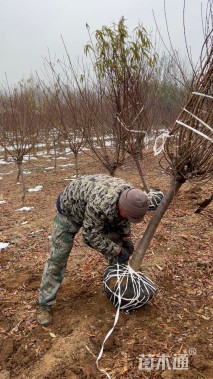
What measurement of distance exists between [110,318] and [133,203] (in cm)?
106

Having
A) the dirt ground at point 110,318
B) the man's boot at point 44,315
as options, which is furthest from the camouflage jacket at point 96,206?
the man's boot at point 44,315

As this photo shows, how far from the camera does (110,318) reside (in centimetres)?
261

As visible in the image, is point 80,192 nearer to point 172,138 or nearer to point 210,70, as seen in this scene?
point 172,138

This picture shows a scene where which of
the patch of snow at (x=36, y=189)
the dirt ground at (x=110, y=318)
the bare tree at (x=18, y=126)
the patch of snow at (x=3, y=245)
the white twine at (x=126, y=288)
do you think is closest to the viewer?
the dirt ground at (x=110, y=318)

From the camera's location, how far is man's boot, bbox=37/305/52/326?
105 inches

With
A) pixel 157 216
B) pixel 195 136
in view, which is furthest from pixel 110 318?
pixel 195 136

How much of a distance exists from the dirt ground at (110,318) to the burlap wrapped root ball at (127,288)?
0.41ft

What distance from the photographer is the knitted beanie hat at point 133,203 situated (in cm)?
223

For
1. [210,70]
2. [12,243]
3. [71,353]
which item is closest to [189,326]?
[71,353]

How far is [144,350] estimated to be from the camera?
7.51ft

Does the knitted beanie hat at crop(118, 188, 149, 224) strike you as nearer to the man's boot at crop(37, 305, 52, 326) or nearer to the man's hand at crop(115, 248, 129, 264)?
the man's hand at crop(115, 248, 129, 264)

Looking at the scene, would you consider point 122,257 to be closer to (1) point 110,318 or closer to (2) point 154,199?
(1) point 110,318

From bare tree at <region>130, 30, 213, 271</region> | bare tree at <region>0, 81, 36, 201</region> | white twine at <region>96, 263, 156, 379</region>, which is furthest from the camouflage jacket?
bare tree at <region>0, 81, 36, 201</region>

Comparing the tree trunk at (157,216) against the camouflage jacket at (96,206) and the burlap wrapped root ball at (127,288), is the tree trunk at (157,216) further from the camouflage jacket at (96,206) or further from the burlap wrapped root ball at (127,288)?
the camouflage jacket at (96,206)
